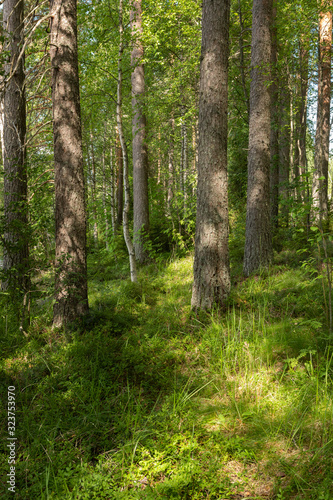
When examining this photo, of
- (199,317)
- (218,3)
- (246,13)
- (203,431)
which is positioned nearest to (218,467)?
(203,431)

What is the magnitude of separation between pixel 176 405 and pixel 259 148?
5839 millimetres

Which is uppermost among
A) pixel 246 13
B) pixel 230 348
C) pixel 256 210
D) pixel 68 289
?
pixel 246 13

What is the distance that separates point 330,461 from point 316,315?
85.1 inches

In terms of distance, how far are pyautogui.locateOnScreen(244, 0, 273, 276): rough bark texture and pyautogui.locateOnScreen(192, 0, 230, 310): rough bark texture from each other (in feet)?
7.10

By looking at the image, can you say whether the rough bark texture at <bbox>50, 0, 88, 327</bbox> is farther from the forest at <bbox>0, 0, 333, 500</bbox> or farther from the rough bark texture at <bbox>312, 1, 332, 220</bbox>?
the rough bark texture at <bbox>312, 1, 332, 220</bbox>

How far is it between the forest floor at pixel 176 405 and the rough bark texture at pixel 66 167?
49 cm

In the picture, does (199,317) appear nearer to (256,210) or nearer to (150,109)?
(256,210)

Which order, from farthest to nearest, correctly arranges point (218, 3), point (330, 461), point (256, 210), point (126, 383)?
point (256, 210) → point (218, 3) → point (126, 383) → point (330, 461)

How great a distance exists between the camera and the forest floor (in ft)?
7.61

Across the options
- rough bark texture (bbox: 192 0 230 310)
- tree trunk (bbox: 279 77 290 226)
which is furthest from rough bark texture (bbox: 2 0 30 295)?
tree trunk (bbox: 279 77 290 226)

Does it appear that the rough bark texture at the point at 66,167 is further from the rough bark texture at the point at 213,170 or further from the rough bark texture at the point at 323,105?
the rough bark texture at the point at 323,105

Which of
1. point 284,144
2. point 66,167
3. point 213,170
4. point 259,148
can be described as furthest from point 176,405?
point 284,144

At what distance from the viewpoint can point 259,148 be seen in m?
6.91

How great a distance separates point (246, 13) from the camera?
10.3 metres
